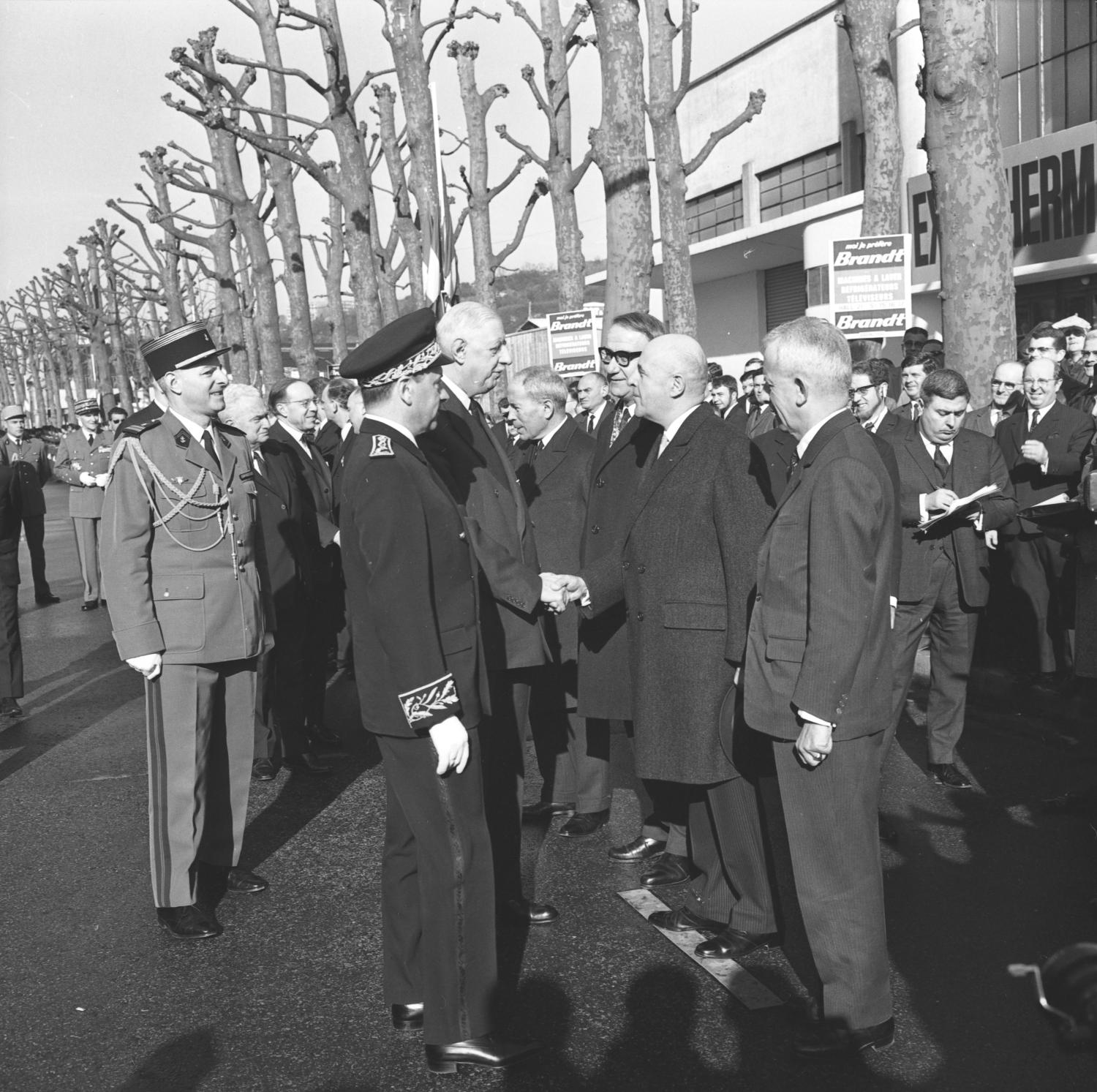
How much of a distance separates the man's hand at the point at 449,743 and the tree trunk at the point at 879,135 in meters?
12.4

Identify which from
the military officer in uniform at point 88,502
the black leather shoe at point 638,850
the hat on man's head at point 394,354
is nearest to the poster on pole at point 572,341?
the military officer in uniform at point 88,502

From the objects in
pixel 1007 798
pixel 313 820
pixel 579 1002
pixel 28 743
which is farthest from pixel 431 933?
pixel 28 743

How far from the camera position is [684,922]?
15.0ft

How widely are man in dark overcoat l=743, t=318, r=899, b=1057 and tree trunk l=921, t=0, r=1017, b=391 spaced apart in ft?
20.1

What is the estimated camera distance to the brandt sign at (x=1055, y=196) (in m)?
18.3

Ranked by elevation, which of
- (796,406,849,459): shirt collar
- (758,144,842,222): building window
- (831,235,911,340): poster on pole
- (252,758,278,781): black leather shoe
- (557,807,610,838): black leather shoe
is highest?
(758,144,842,222): building window

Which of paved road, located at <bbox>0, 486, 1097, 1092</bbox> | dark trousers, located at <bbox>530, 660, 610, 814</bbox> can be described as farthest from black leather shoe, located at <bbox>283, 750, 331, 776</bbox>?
dark trousers, located at <bbox>530, 660, 610, 814</bbox>

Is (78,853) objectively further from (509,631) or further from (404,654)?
(404,654)

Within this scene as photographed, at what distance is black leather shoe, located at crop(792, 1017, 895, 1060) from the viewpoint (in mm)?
3570

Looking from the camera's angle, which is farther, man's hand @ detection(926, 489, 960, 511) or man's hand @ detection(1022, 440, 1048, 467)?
man's hand @ detection(1022, 440, 1048, 467)

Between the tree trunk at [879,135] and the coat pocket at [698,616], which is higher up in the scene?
the tree trunk at [879,135]

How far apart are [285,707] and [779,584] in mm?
4136

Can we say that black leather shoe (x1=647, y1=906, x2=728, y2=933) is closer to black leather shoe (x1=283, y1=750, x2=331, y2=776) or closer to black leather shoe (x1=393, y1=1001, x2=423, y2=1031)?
black leather shoe (x1=393, y1=1001, x2=423, y2=1031)

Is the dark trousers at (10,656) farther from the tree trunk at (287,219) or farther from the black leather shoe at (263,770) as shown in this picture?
the tree trunk at (287,219)
